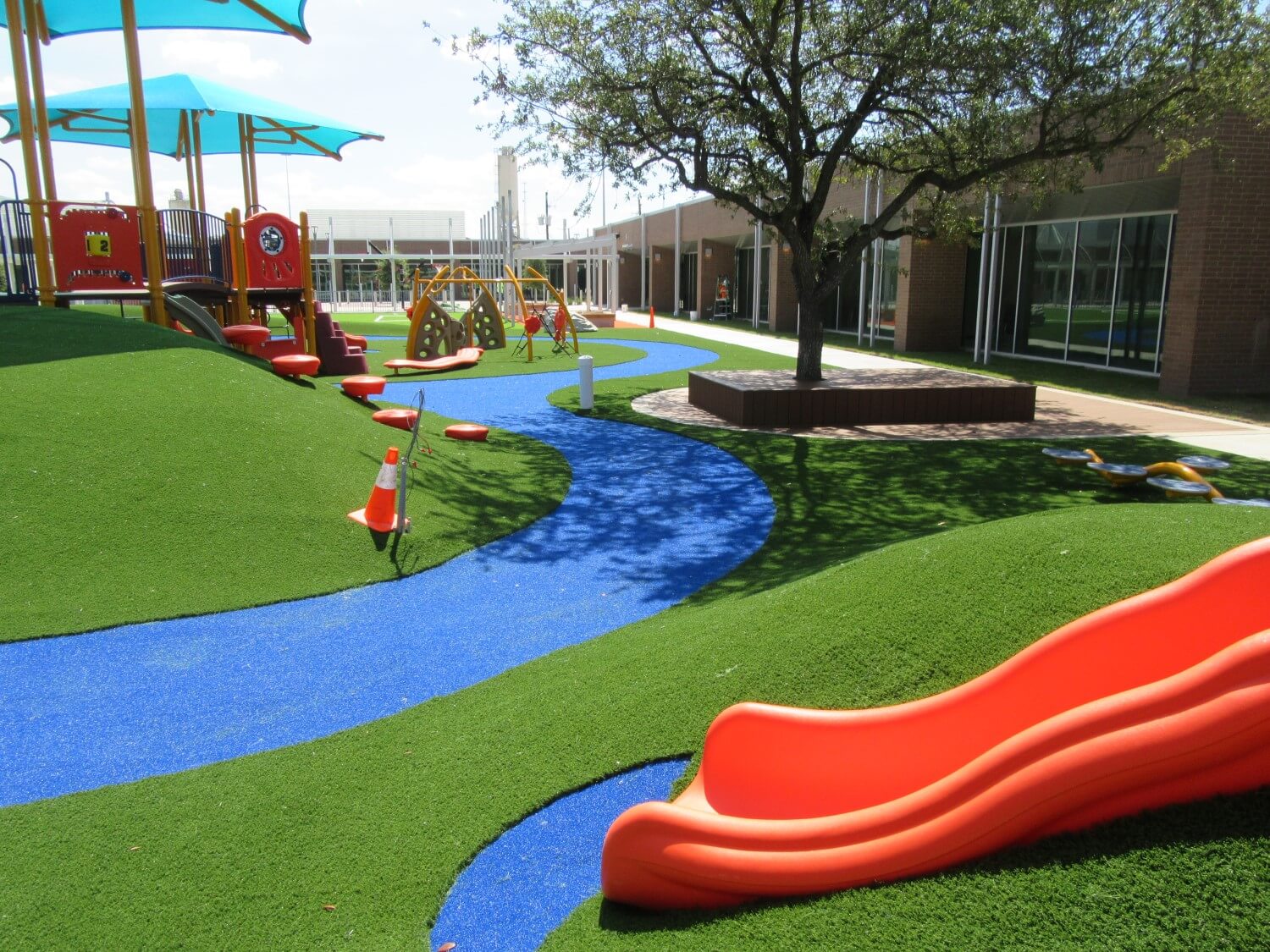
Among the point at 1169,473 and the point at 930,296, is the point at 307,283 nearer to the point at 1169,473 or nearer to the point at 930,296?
the point at 1169,473

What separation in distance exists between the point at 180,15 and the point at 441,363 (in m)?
8.13

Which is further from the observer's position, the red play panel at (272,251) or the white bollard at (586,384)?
the red play panel at (272,251)

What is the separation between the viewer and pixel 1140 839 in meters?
2.23

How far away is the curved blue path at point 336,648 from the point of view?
4617 mm

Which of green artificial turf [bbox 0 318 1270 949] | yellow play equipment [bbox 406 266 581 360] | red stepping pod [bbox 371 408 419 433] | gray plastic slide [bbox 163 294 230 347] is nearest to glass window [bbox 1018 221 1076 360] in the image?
yellow play equipment [bbox 406 266 581 360]

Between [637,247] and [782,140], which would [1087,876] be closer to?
[782,140]

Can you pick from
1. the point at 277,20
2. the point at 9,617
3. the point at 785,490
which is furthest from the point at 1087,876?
the point at 277,20

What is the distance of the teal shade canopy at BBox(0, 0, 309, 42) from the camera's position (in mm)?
14242

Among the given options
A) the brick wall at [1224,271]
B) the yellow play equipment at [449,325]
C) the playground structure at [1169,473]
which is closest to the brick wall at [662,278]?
the yellow play equipment at [449,325]

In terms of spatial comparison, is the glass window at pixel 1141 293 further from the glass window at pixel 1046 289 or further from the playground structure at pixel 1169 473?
the playground structure at pixel 1169 473

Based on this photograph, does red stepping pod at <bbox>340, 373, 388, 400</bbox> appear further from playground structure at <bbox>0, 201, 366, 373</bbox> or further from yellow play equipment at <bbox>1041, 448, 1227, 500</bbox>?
yellow play equipment at <bbox>1041, 448, 1227, 500</bbox>

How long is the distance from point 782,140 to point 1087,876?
14.2 metres

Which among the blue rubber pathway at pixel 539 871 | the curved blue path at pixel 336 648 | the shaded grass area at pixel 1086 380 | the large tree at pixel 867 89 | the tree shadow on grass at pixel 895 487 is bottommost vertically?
the curved blue path at pixel 336 648

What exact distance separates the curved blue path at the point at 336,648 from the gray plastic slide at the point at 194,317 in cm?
595
